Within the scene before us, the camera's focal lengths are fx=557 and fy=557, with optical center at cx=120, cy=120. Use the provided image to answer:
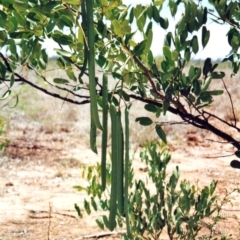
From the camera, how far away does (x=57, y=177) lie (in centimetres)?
600

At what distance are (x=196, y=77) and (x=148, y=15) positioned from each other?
0.24 metres

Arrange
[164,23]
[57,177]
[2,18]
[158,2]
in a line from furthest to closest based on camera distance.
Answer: [57,177], [164,23], [158,2], [2,18]

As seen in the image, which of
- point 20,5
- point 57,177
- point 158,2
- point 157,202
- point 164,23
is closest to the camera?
point 20,5

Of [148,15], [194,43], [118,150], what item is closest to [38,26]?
[148,15]

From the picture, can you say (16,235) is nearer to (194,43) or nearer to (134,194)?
(134,194)

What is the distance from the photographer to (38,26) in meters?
1.51

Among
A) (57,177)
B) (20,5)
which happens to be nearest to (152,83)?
(20,5)

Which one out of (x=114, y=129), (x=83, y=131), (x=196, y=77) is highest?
(x=83, y=131)

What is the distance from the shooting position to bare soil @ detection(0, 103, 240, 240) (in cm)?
392

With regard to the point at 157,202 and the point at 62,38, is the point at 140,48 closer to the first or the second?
the point at 62,38

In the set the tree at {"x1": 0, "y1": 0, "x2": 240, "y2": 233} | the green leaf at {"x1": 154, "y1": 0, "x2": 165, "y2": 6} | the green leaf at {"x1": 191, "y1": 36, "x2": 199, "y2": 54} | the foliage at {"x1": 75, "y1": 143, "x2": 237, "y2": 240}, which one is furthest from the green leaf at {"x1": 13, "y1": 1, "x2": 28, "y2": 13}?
the foliage at {"x1": 75, "y1": 143, "x2": 237, "y2": 240}

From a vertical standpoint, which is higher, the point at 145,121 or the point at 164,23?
the point at 164,23

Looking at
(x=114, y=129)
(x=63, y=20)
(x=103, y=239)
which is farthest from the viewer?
(x=103, y=239)

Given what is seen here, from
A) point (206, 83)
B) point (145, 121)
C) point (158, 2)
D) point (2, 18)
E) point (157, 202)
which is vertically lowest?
point (157, 202)
